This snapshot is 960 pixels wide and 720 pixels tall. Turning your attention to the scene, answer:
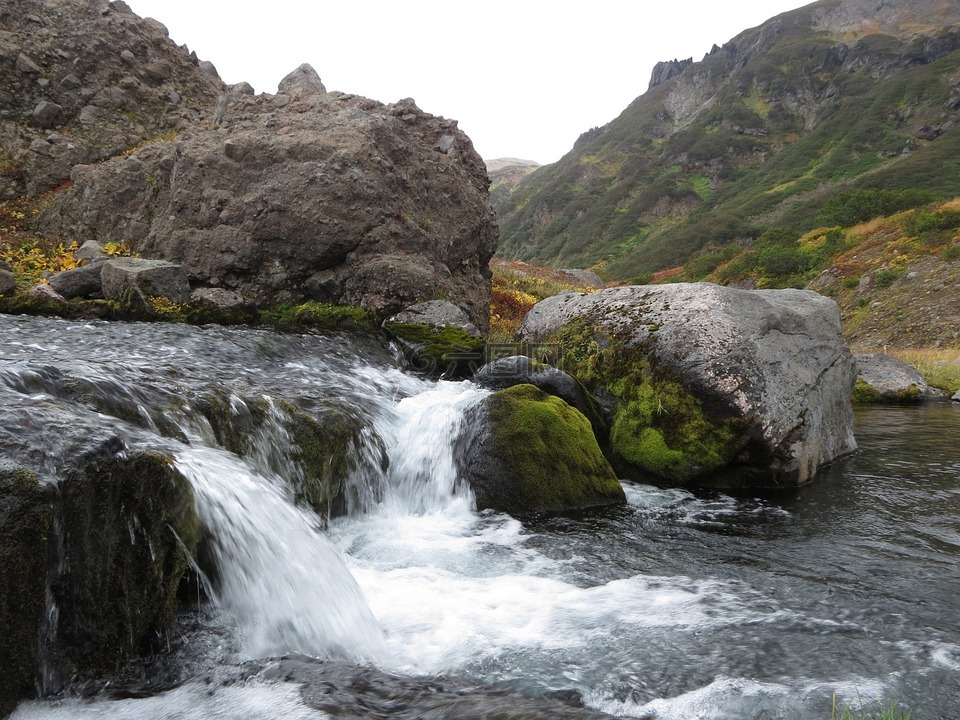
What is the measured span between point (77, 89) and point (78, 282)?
13.4 meters

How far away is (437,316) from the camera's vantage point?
1316cm

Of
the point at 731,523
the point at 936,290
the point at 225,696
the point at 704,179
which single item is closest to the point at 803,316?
the point at 731,523

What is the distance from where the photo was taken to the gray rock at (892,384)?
57.8 feet

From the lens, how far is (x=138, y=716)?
326 centimetres

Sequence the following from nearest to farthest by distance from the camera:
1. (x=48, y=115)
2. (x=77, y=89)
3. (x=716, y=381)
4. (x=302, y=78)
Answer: (x=716, y=381) < (x=48, y=115) < (x=77, y=89) < (x=302, y=78)

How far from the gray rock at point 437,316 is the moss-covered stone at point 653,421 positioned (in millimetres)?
3449

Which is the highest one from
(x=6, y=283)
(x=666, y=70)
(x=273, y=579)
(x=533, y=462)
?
(x=666, y=70)

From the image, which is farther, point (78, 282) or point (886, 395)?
point (886, 395)

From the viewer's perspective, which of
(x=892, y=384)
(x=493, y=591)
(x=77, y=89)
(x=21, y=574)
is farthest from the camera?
(x=77, y=89)

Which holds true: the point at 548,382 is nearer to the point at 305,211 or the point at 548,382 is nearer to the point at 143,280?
the point at 305,211

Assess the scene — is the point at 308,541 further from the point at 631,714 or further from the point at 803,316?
the point at 803,316

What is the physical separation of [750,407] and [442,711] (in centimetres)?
647

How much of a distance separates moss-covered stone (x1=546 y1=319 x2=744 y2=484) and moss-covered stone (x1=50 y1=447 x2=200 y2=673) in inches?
258

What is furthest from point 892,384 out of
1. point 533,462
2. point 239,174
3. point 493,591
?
point 239,174
